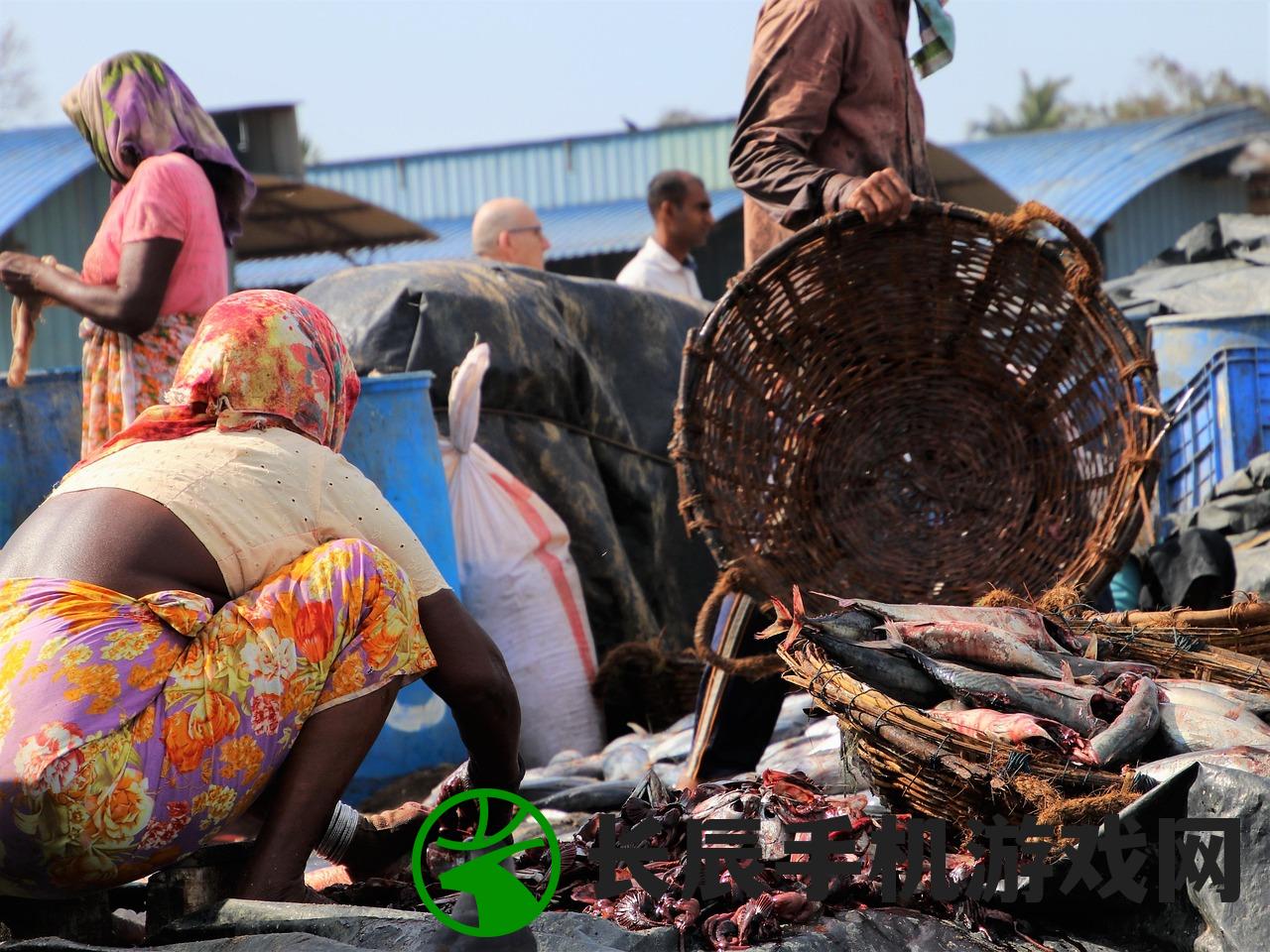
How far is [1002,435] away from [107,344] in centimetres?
242

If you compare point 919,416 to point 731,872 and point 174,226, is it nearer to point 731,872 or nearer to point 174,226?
point 731,872

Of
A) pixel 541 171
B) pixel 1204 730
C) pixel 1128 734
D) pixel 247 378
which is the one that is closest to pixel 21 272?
pixel 247 378

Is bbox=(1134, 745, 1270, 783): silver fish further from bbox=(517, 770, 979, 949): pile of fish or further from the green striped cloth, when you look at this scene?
the green striped cloth

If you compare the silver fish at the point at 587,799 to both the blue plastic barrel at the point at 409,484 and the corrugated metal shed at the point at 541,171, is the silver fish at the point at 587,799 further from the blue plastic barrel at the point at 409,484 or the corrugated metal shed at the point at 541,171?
the corrugated metal shed at the point at 541,171

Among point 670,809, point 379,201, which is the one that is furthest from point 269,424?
point 379,201

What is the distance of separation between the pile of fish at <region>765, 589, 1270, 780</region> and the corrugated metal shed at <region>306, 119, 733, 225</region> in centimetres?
1905

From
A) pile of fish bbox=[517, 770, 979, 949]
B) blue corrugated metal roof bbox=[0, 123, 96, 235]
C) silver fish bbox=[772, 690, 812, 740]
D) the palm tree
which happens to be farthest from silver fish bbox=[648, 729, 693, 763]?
the palm tree

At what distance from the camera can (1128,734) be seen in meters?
2.67

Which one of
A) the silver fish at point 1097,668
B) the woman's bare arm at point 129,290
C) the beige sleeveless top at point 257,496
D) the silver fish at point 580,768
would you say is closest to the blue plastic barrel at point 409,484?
the silver fish at point 580,768

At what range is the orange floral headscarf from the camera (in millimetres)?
2805

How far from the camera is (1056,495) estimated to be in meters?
3.96

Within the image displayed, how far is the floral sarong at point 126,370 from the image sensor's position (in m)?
4.06

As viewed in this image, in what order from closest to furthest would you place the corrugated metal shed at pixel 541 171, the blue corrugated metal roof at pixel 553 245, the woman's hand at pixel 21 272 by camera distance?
the woman's hand at pixel 21 272
the blue corrugated metal roof at pixel 553 245
the corrugated metal shed at pixel 541 171

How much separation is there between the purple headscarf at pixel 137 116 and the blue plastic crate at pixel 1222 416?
131 inches
